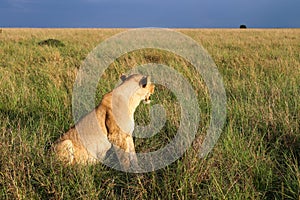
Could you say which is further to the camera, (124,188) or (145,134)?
(145,134)

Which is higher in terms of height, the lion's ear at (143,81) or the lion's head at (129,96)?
the lion's ear at (143,81)

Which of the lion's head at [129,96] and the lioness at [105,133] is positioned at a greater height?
the lion's head at [129,96]

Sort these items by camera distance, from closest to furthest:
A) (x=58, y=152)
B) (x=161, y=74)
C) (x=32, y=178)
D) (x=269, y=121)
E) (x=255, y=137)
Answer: (x=32, y=178) < (x=58, y=152) < (x=255, y=137) < (x=269, y=121) < (x=161, y=74)

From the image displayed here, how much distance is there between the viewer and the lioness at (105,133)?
3.06 metres

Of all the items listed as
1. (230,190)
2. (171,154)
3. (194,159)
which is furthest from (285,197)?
(171,154)

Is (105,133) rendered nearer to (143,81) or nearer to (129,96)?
(129,96)

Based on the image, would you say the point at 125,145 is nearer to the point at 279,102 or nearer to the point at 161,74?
the point at 279,102

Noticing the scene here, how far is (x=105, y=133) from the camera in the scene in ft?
10.5

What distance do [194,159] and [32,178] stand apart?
1.20 m

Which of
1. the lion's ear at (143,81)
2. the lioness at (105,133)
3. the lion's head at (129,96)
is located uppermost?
the lion's ear at (143,81)

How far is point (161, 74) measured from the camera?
6.12 metres

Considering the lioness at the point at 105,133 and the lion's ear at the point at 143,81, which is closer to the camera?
the lioness at the point at 105,133

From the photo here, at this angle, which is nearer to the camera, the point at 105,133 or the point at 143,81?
the point at 105,133

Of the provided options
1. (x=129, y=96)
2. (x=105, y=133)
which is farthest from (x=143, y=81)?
(x=105, y=133)
